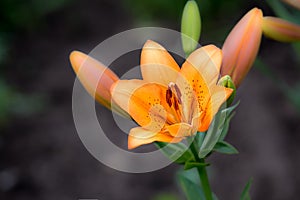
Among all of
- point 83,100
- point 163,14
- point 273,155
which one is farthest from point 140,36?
point 273,155

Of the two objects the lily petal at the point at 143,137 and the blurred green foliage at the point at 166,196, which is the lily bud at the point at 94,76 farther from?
the blurred green foliage at the point at 166,196

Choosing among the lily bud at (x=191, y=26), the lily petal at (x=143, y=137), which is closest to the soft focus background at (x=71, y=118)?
the lily bud at (x=191, y=26)

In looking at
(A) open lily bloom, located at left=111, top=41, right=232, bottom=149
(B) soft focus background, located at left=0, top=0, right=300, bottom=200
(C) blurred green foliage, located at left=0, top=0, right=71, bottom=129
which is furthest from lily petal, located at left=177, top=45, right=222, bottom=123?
(C) blurred green foliage, located at left=0, top=0, right=71, bottom=129

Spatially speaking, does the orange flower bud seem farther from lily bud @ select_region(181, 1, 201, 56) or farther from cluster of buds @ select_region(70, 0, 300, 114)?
lily bud @ select_region(181, 1, 201, 56)

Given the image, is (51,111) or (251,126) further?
(51,111)

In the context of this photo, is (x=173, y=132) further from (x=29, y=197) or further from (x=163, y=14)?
(x=163, y=14)

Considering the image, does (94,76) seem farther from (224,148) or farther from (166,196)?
(166,196)
